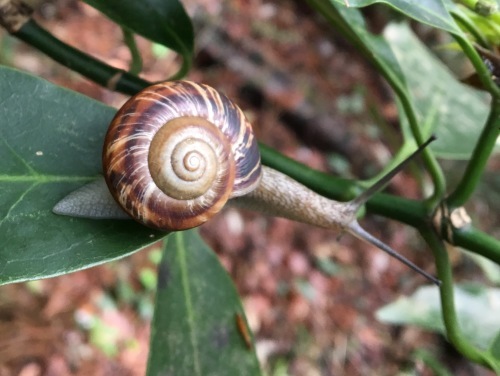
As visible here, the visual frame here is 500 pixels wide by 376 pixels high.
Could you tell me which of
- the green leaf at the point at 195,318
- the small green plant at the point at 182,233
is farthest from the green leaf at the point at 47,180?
the green leaf at the point at 195,318

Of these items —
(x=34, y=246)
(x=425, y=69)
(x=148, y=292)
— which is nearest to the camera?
(x=34, y=246)

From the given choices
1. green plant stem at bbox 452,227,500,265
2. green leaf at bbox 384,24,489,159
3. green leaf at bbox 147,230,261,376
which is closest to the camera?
green plant stem at bbox 452,227,500,265

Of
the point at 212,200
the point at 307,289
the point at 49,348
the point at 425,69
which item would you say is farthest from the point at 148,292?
the point at 212,200

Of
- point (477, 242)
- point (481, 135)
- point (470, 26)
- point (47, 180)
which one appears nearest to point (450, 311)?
point (477, 242)

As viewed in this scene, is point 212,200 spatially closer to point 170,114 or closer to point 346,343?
point 170,114

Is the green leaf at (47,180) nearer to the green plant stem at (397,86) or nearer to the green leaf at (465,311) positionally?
the green plant stem at (397,86)

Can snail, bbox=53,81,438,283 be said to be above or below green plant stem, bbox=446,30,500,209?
below

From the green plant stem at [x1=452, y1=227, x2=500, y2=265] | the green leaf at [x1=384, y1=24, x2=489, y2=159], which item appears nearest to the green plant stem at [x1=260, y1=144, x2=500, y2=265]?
the green plant stem at [x1=452, y1=227, x2=500, y2=265]

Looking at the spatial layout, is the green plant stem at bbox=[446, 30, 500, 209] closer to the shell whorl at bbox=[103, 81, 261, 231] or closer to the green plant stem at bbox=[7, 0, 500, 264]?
the green plant stem at bbox=[7, 0, 500, 264]
